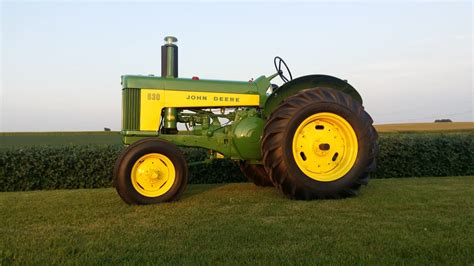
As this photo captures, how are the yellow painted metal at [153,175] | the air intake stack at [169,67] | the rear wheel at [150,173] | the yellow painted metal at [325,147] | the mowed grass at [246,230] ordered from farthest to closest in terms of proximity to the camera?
the air intake stack at [169,67] < the yellow painted metal at [325,147] < the yellow painted metal at [153,175] < the rear wheel at [150,173] < the mowed grass at [246,230]

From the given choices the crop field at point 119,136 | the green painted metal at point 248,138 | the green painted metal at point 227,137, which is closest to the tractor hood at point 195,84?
the green painted metal at point 227,137

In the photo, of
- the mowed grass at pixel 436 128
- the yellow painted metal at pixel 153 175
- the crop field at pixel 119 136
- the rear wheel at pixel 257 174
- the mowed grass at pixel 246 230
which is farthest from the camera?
the mowed grass at pixel 436 128

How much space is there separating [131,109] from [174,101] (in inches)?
24.9

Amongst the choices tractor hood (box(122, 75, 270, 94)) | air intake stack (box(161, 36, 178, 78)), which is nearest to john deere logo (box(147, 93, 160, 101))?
tractor hood (box(122, 75, 270, 94))

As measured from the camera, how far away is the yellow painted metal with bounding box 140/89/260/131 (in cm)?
605

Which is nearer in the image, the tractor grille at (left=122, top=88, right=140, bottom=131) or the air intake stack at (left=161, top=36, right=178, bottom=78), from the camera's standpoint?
the tractor grille at (left=122, top=88, right=140, bottom=131)

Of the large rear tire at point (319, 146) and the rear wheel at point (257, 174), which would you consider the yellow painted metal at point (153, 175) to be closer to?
the large rear tire at point (319, 146)

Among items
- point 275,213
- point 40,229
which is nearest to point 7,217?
point 40,229

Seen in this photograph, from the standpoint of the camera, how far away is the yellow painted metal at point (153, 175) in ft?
17.4

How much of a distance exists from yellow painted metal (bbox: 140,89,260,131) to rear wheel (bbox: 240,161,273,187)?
3.67 ft

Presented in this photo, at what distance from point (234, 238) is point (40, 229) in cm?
190

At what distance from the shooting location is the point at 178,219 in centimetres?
425

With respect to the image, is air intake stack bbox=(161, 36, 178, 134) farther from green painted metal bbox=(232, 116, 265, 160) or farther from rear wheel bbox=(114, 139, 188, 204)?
green painted metal bbox=(232, 116, 265, 160)

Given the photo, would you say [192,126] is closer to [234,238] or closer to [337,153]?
[337,153]
